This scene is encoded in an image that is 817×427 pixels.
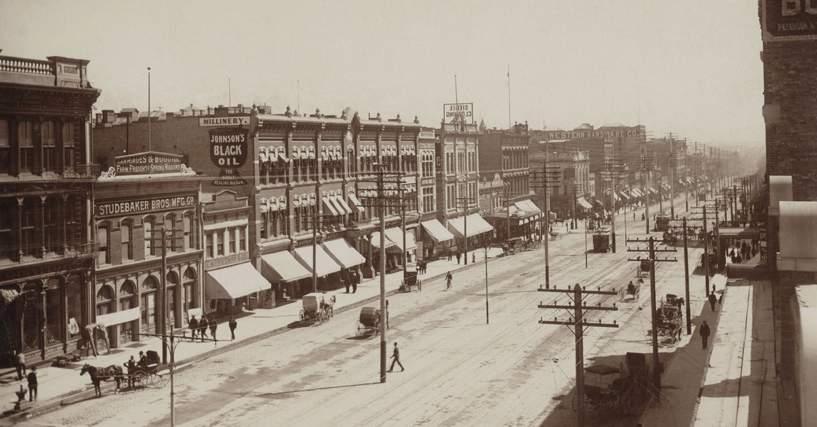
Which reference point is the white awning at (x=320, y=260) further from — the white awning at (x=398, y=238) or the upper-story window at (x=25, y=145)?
the upper-story window at (x=25, y=145)

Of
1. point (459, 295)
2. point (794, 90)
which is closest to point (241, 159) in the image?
point (459, 295)

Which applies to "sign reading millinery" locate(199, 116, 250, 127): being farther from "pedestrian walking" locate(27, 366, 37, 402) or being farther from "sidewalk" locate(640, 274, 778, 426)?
"sidewalk" locate(640, 274, 778, 426)

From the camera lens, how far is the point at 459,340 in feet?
150

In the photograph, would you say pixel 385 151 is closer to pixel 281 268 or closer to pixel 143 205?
pixel 281 268

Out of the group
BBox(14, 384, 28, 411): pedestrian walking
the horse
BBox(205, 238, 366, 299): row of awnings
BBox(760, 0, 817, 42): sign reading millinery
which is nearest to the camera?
BBox(760, 0, 817, 42): sign reading millinery

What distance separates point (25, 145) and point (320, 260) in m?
28.4

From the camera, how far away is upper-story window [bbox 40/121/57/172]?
40.2 meters

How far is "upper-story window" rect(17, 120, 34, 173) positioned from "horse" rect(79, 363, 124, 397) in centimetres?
1032

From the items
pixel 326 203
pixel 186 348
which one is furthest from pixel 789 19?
pixel 326 203

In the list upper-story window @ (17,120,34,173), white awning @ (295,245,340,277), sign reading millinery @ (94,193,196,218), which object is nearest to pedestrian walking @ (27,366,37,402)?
upper-story window @ (17,120,34,173)

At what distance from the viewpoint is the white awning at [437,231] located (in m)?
87.6

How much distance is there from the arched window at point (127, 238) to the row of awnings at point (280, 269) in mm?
7339

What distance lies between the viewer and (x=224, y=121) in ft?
194

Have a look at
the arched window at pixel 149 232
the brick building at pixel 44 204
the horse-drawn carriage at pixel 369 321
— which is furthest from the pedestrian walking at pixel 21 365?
the horse-drawn carriage at pixel 369 321
